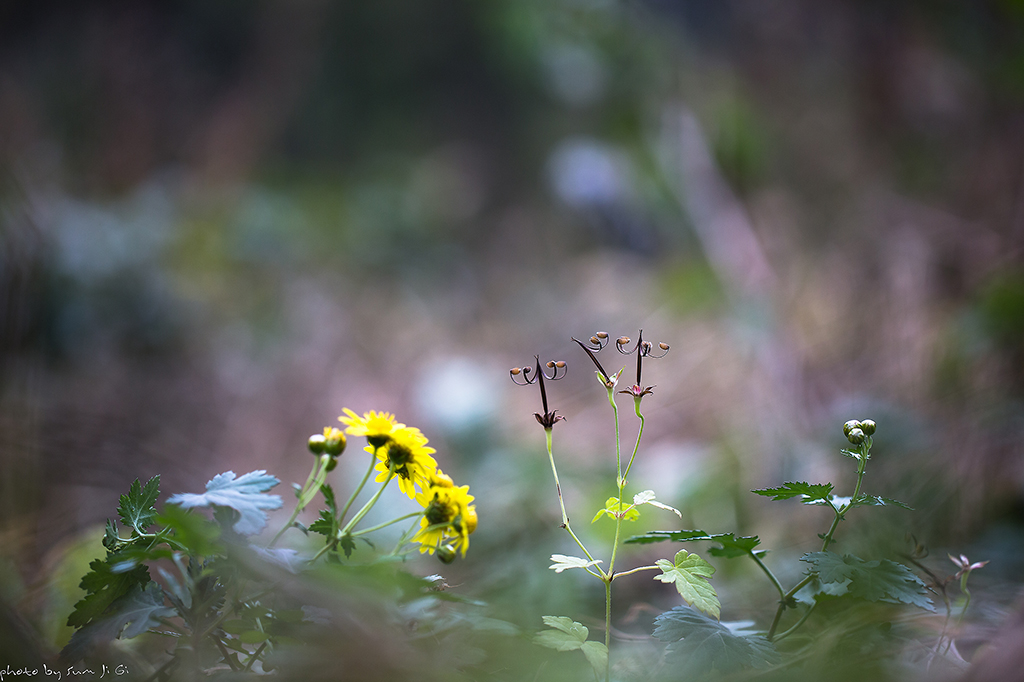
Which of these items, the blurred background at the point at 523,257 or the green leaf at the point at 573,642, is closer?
the green leaf at the point at 573,642

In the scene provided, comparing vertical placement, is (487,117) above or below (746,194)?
above

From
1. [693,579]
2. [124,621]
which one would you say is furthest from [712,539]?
[124,621]

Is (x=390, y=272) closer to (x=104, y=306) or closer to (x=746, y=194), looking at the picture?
(x=104, y=306)

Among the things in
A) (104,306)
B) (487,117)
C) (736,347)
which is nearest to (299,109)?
(487,117)

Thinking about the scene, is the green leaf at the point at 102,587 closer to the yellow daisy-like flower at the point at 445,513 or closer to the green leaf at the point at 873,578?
the yellow daisy-like flower at the point at 445,513

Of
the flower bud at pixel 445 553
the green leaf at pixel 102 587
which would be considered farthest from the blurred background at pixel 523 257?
the flower bud at pixel 445 553

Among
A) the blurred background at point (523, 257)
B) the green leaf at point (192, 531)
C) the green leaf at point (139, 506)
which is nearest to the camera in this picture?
the green leaf at point (192, 531)

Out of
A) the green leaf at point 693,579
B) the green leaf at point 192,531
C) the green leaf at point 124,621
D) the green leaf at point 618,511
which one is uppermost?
the green leaf at point 618,511
